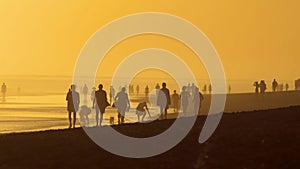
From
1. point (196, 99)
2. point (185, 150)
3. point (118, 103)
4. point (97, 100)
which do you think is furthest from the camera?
point (196, 99)

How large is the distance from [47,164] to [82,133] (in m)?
6.56

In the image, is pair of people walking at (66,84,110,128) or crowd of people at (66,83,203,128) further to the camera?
crowd of people at (66,83,203,128)

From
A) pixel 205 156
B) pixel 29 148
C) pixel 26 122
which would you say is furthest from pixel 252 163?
pixel 26 122

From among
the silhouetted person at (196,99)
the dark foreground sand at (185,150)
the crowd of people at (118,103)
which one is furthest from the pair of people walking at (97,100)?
the silhouetted person at (196,99)

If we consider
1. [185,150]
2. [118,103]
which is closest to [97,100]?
[118,103]

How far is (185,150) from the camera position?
24.3 m

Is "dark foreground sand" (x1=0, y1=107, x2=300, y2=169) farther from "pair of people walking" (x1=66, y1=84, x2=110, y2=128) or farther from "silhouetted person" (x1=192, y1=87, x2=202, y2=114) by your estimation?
"silhouetted person" (x1=192, y1=87, x2=202, y2=114)

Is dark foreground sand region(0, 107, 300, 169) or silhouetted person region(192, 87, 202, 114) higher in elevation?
silhouetted person region(192, 87, 202, 114)

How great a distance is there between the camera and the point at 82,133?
94.6ft

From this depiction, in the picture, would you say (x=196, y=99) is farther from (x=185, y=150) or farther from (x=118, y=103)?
(x=185, y=150)

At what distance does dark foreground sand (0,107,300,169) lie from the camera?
21891 millimetres

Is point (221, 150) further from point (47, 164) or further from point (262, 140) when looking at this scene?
Result: point (47, 164)

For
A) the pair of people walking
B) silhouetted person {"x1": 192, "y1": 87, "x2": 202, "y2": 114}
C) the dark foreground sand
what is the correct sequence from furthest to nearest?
silhouetted person {"x1": 192, "y1": 87, "x2": 202, "y2": 114}, the pair of people walking, the dark foreground sand

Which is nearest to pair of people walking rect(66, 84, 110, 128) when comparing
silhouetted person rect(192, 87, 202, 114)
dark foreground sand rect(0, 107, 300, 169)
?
dark foreground sand rect(0, 107, 300, 169)
